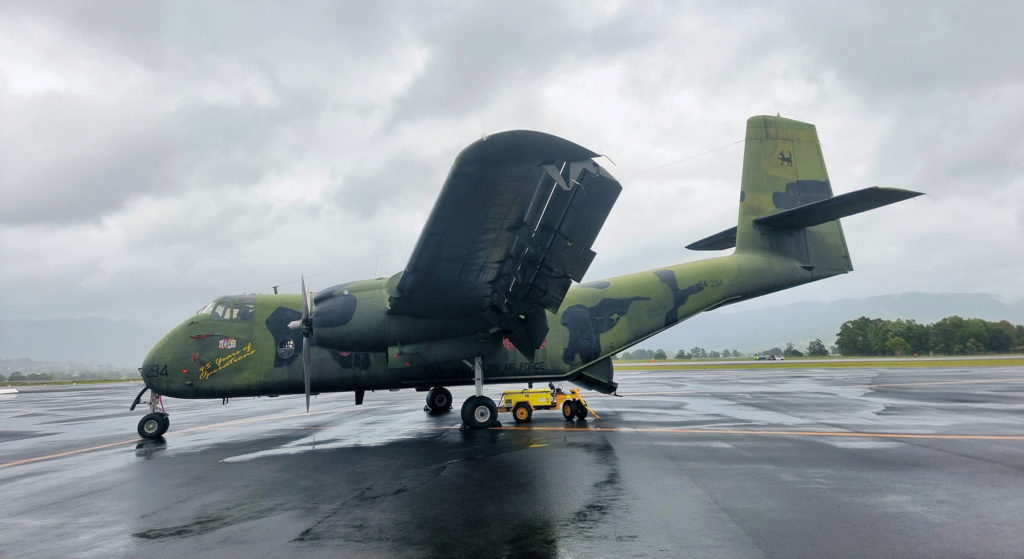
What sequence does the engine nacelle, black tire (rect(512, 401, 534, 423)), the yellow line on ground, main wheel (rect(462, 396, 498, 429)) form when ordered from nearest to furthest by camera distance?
the yellow line on ground < the engine nacelle < main wheel (rect(462, 396, 498, 429)) < black tire (rect(512, 401, 534, 423))

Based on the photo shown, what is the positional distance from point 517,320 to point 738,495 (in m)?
7.59

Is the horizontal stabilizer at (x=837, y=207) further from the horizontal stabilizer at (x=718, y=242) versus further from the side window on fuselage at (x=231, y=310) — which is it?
the side window on fuselage at (x=231, y=310)

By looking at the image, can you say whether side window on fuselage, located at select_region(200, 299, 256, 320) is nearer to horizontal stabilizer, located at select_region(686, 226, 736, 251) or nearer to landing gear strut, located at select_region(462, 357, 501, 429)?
landing gear strut, located at select_region(462, 357, 501, 429)

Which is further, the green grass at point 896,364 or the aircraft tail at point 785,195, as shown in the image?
the green grass at point 896,364

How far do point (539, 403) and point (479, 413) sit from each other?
216 cm

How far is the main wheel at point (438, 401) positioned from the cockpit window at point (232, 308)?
6.78 m

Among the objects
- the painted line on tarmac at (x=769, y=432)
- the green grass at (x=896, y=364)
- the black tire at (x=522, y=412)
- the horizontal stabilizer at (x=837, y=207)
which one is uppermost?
the horizontal stabilizer at (x=837, y=207)

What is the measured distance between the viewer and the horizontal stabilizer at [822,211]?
11669mm

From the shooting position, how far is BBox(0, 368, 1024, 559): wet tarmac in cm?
508

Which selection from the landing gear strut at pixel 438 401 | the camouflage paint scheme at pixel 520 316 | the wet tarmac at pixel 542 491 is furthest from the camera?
the landing gear strut at pixel 438 401

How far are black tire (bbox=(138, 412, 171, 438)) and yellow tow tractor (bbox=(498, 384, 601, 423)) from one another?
9.23 metres

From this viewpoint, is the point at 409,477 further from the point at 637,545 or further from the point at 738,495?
the point at 738,495

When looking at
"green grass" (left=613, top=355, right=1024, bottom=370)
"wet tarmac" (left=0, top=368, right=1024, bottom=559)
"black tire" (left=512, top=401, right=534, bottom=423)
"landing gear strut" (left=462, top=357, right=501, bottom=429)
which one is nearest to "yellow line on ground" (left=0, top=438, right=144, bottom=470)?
"wet tarmac" (left=0, top=368, right=1024, bottom=559)

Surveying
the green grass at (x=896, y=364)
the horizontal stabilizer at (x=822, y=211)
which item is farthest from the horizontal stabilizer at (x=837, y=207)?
the green grass at (x=896, y=364)
